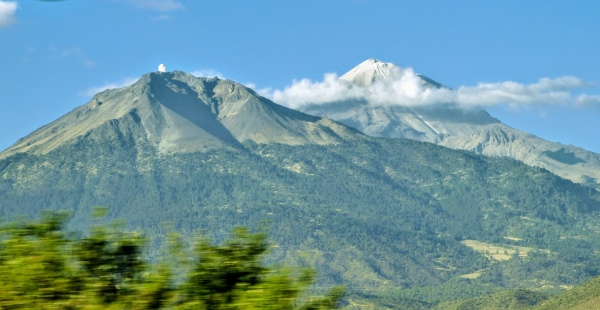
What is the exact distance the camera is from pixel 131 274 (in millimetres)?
17953

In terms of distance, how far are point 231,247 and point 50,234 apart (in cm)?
343

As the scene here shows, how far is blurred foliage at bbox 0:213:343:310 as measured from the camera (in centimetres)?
1684

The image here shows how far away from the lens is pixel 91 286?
1716 centimetres

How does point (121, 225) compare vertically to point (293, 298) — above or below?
above

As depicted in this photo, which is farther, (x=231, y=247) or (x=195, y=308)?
(x=231, y=247)

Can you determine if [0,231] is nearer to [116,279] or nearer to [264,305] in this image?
Answer: [116,279]

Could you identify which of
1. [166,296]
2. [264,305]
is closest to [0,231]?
[166,296]

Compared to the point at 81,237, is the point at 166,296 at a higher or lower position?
lower

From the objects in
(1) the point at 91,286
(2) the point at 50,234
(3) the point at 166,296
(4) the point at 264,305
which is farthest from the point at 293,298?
(2) the point at 50,234

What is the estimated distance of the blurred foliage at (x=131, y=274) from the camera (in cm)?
1684

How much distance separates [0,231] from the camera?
718 inches

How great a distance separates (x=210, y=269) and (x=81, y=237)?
8.64 ft

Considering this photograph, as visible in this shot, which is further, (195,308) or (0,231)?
(0,231)

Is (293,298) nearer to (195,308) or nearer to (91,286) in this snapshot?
(195,308)
